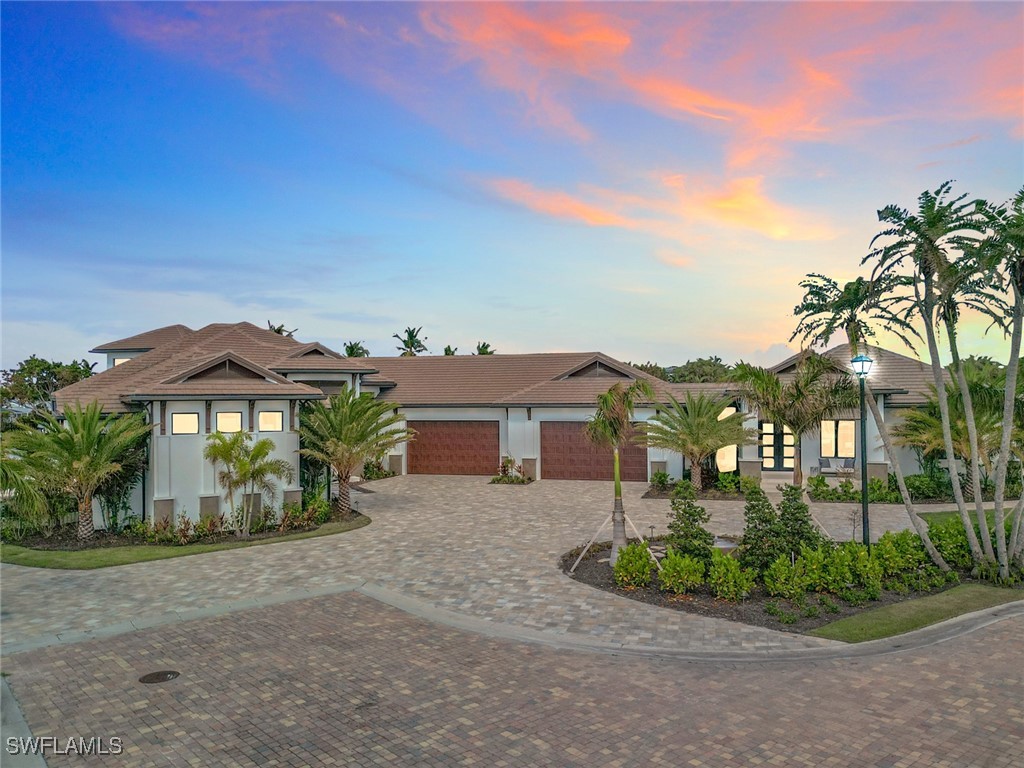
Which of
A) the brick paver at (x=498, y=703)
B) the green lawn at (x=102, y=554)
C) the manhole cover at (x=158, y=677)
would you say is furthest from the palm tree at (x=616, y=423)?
the green lawn at (x=102, y=554)

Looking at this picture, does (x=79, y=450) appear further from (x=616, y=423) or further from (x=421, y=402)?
(x=421, y=402)

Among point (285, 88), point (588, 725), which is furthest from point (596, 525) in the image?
point (285, 88)

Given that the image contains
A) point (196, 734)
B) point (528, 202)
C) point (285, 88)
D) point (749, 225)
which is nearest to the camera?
point (196, 734)

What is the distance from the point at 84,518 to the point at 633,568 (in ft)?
48.5

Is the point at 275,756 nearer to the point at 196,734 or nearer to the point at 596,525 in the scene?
the point at 196,734

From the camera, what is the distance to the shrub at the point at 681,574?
1310 centimetres

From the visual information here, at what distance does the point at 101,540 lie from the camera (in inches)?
744

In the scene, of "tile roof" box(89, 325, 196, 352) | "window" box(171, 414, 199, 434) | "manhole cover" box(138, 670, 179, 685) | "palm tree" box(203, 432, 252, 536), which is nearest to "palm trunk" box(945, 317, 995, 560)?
"manhole cover" box(138, 670, 179, 685)

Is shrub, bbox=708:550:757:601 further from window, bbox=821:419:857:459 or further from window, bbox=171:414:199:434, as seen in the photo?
window, bbox=821:419:857:459

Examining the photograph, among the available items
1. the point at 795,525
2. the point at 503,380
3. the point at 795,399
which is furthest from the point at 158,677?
the point at 503,380

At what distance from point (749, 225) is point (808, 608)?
1453 centimetres

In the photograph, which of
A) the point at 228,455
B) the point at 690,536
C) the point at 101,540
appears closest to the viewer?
the point at 690,536

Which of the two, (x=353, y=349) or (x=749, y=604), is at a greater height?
(x=353, y=349)

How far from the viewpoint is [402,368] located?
125 feet
